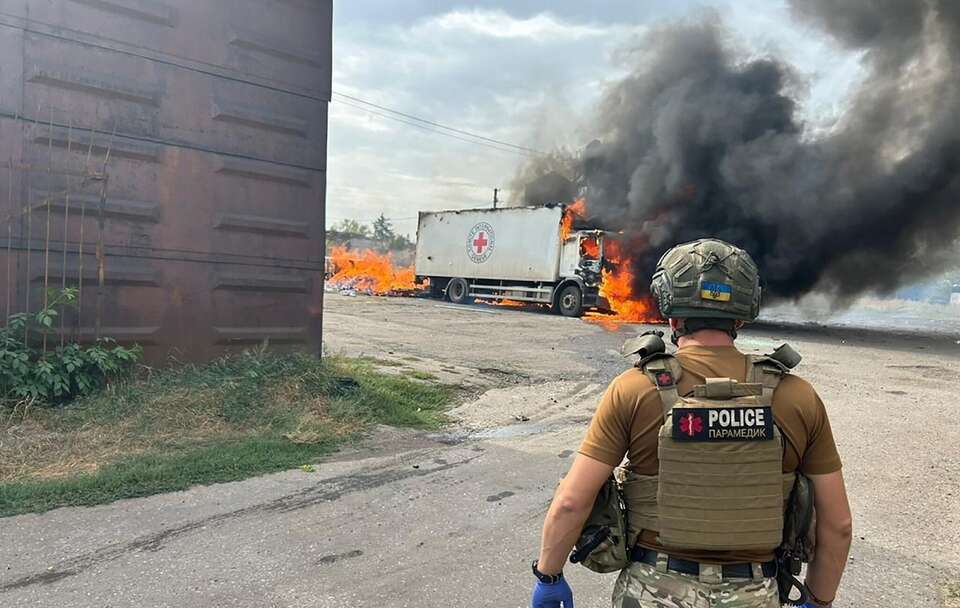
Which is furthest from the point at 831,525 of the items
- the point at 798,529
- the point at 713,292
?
the point at 713,292

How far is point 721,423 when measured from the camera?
155cm

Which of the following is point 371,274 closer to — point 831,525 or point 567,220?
point 567,220

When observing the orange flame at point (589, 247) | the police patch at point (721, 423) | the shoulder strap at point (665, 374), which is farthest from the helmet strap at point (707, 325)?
the orange flame at point (589, 247)

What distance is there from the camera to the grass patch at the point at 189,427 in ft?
13.1

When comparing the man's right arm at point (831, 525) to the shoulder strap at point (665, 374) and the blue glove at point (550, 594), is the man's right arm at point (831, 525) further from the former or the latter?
the blue glove at point (550, 594)

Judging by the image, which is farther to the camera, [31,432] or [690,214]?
[690,214]

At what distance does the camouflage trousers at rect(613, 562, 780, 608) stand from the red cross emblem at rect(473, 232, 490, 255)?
72.5 feet

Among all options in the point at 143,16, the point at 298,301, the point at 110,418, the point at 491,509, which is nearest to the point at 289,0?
the point at 143,16

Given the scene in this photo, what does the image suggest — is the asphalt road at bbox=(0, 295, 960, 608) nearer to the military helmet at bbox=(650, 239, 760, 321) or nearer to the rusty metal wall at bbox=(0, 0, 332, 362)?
the military helmet at bbox=(650, 239, 760, 321)

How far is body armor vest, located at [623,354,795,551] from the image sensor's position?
1.56 metres

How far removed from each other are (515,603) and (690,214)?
20021 mm

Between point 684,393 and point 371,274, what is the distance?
30.0 meters

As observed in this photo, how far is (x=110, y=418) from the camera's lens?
4.92 meters

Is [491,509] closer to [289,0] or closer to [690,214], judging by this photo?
[289,0]
